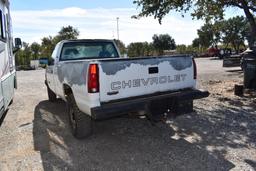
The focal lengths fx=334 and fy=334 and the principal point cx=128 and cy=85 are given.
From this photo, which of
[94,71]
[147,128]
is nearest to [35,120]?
[147,128]

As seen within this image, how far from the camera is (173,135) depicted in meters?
6.28

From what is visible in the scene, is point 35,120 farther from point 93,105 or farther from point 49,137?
point 93,105

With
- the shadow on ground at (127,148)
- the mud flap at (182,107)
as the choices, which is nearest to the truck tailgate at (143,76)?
the mud flap at (182,107)

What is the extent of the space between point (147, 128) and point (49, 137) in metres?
1.96

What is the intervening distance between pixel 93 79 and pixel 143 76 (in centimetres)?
91

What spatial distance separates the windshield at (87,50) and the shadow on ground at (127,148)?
1621mm

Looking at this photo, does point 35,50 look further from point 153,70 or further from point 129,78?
point 129,78

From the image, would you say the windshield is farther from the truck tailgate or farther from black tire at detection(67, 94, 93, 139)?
the truck tailgate

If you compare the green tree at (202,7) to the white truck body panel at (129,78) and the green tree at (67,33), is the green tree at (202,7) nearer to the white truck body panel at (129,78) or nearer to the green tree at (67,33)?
the white truck body panel at (129,78)

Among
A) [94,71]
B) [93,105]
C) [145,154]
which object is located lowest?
[145,154]

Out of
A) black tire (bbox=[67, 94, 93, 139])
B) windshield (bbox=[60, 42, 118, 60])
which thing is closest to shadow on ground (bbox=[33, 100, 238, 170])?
black tire (bbox=[67, 94, 93, 139])

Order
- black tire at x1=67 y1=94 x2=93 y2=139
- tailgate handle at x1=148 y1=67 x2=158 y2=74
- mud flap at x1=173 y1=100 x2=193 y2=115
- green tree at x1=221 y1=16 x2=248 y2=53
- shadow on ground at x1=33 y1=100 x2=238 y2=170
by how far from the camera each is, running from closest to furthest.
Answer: shadow on ground at x1=33 y1=100 x2=238 y2=170 → tailgate handle at x1=148 y1=67 x2=158 y2=74 → mud flap at x1=173 y1=100 x2=193 y2=115 → black tire at x1=67 y1=94 x2=93 y2=139 → green tree at x1=221 y1=16 x2=248 y2=53

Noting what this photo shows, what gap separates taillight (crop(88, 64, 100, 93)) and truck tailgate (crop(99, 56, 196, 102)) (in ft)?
0.21

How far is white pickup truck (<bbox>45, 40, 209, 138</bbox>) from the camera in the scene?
17.2 ft
